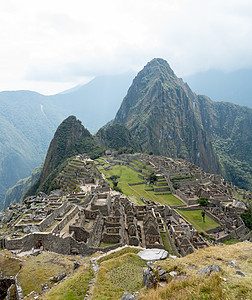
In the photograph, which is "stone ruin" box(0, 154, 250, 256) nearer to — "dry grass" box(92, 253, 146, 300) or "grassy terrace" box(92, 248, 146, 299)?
"grassy terrace" box(92, 248, 146, 299)

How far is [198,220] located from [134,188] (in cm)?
1998

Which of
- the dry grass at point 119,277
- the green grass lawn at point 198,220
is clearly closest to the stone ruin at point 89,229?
the green grass lawn at point 198,220

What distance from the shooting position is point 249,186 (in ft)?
466

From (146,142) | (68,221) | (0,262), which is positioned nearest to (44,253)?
(0,262)

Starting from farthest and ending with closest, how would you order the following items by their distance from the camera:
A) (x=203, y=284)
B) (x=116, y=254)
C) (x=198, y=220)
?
1. (x=198, y=220)
2. (x=116, y=254)
3. (x=203, y=284)

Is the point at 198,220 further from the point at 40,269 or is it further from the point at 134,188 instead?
the point at 40,269

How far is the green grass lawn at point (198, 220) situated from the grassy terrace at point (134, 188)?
445 centimetres

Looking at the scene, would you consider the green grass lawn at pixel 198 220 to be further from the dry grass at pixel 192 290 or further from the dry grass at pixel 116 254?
the dry grass at pixel 192 290

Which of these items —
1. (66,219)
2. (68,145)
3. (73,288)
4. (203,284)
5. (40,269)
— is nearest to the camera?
(203,284)

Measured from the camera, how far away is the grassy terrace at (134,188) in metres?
50.9

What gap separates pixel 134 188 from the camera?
58125 mm

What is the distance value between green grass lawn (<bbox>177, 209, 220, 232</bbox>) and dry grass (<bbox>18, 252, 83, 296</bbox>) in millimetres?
28886

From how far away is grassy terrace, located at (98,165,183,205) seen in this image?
5088cm

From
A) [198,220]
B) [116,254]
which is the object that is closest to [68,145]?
[198,220]
